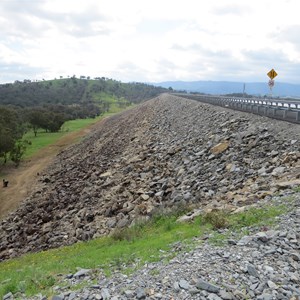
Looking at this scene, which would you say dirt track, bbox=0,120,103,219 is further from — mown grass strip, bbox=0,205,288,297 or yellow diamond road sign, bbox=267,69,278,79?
yellow diamond road sign, bbox=267,69,278,79

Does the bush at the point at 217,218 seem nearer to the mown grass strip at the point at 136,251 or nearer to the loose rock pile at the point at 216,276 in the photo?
the mown grass strip at the point at 136,251

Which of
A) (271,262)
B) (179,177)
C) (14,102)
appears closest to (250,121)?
(179,177)

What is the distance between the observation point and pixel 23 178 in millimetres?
38562

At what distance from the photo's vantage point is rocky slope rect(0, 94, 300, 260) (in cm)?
1449

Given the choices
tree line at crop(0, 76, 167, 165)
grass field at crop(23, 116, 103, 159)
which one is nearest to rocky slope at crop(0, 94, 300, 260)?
tree line at crop(0, 76, 167, 165)

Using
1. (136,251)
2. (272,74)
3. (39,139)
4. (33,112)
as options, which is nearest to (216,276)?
(136,251)

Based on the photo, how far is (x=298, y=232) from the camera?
28.3ft

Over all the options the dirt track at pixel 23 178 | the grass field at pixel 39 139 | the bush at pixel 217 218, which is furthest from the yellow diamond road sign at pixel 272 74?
the grass field at pixel 39 139

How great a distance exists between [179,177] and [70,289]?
1200cm

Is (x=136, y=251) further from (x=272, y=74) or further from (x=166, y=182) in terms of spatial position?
(x=272, y=74)

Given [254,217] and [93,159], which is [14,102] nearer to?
[93,159]

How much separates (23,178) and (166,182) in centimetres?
2363

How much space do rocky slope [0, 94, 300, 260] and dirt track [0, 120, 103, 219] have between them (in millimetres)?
1683

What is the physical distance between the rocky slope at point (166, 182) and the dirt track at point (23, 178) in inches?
66.3
